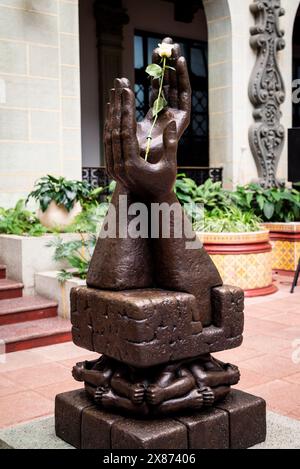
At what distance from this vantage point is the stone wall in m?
8.45

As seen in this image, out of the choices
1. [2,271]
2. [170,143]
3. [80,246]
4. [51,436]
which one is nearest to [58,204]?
[80,246]

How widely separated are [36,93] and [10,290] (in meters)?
3.03

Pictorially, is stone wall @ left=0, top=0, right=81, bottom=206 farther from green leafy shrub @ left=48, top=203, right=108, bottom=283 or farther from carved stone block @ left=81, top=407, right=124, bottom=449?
carved stone block @ left=81, top=407, right=124, bottom=449

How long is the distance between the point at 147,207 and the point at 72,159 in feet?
20.4

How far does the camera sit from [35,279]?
712cm

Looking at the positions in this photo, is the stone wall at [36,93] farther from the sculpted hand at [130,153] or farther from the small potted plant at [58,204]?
the sculpted hand at [130,153]

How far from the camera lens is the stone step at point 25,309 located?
646cm

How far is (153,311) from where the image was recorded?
289 cm

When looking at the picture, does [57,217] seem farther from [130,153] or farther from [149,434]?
[149,434]

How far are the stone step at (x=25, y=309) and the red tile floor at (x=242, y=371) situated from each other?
24.9 inches

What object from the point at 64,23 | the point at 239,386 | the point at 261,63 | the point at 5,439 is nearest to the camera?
the point at 5,439

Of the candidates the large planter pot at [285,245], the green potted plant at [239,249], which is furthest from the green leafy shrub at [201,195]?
the large planter pot at [285,245]

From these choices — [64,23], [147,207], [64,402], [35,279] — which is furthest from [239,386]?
[64,23]

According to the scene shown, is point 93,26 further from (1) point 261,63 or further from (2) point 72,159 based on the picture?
(2) point 72,159
